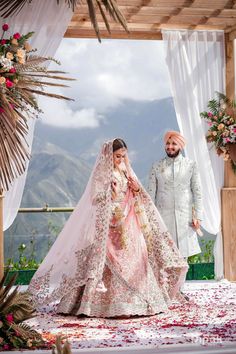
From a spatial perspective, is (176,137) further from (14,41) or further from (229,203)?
(14,41)

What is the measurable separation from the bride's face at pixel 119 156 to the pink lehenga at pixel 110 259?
0.05m

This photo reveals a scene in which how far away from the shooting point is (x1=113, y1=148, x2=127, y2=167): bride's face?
6.70 metres

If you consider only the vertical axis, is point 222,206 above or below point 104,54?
below

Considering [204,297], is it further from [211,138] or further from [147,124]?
[147,124]

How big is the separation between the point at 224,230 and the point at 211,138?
3.21 ft

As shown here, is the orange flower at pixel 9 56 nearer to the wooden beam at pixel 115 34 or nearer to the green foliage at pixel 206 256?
the wooden beam at pixel 115 34

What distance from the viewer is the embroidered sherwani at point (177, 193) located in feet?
24.6

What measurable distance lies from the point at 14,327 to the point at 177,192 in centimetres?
279

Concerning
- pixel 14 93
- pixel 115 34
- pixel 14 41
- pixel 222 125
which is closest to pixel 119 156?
pixel 14 41

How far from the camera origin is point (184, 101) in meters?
8.47

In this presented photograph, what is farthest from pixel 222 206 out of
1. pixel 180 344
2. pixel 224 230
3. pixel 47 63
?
pixel 180 344

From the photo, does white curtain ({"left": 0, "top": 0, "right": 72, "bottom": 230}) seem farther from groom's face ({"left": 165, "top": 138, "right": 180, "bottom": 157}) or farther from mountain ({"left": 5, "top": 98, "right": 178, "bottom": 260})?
mountain ({"left": 5, "top": 98, "right": 178, "bottom": 260})

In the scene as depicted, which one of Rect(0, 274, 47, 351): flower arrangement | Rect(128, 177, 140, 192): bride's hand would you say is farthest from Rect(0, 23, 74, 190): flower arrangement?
Rect(128, 177, 140, 192): bride's hand

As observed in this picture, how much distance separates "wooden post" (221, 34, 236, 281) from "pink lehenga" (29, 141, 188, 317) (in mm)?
1750
